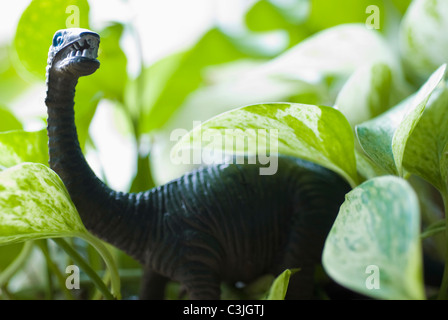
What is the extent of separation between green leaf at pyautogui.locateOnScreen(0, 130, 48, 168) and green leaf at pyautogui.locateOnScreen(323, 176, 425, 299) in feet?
0.98

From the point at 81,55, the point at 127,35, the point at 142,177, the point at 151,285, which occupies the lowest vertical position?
the point at 151,285

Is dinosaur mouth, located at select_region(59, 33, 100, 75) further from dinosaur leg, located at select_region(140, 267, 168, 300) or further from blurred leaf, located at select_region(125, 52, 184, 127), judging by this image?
blurred leaf, located at select_region(125, 52, 184, 127)

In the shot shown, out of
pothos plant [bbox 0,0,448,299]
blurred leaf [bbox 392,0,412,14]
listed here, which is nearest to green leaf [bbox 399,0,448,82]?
pothos plant [bbox 0,0,448,299]

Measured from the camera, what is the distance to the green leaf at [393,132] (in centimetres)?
30

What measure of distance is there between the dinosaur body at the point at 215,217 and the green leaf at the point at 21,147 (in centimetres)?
7

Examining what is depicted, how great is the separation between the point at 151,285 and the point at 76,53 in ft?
0.89

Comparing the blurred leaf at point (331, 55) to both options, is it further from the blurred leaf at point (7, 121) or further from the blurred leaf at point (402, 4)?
the blurred leaf at point (7, 121)

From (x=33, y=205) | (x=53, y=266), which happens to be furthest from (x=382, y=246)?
(x=53, y=266)

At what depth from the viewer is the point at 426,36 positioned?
21.5 inches

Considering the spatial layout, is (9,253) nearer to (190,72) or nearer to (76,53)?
(76,53)

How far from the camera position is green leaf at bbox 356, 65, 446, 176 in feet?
0.99

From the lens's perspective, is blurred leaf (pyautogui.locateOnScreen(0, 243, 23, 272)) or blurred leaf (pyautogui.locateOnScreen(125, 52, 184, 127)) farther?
blurred leaf (pyautogui.locateOnScreen(125, 52, 184, 127))
